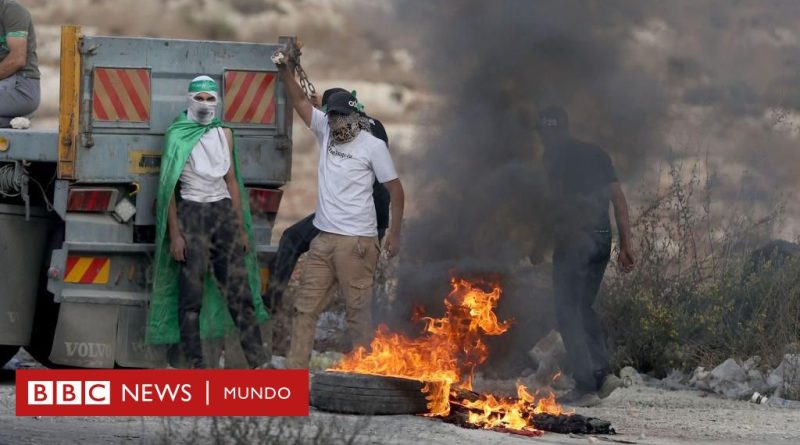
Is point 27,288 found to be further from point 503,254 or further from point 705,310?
point 705,310

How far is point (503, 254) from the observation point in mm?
9758

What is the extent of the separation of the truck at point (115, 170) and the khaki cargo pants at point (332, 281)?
1.47 ft

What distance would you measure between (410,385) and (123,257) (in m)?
2.14

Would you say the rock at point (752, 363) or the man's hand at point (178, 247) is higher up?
the man's hand at point (178, 247)

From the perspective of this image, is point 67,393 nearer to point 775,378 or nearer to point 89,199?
point 89,199

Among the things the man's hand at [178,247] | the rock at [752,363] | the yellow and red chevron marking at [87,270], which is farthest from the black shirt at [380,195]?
the rock at [752,363]

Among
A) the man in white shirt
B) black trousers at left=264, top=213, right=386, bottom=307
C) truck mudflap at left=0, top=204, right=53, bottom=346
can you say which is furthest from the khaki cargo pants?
truck mudflap at left=0, top=204, right=53, bottom=346

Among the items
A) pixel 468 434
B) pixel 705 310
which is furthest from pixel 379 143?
pixel 705 310

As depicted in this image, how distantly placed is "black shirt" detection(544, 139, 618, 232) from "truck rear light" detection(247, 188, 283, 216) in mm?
1921

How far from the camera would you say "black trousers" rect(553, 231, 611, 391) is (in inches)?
397

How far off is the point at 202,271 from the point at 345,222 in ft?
3.19

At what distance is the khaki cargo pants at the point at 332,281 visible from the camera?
8.96 metres

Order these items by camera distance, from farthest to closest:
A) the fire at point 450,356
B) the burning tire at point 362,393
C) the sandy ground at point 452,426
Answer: the fire at point 450,356 → the burning tire at point 362,393 → the sandy ground at point 452,426

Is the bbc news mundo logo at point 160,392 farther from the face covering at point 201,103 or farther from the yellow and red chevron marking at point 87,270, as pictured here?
the face covering at point 201,103
